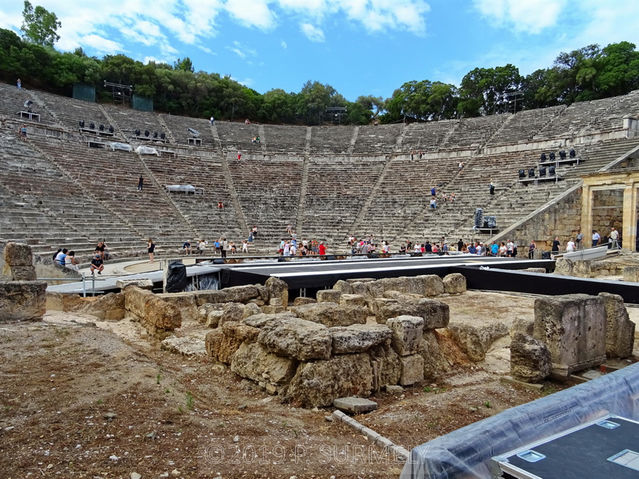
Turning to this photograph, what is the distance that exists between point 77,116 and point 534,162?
33.2 meters

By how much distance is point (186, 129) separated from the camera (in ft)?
124

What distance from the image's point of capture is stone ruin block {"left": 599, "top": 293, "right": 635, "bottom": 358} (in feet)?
20.7

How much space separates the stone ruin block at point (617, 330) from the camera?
248 inches

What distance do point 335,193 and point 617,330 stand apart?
24.9 metres

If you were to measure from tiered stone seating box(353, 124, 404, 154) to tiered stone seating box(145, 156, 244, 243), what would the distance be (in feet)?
36.1

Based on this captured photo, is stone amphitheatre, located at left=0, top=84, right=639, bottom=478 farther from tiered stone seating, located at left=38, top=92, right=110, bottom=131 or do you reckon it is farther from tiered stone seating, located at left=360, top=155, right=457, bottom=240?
tiered stone seating, located at left=38, top=92, right=110, bottom=131

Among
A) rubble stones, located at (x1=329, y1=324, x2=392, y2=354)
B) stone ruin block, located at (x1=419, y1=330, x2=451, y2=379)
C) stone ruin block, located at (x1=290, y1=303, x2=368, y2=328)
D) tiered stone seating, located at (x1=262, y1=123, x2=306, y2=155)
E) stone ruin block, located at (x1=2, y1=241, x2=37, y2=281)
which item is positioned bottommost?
stone ruin block, located at (x1=419, y1=330, x2=451, y2=379)

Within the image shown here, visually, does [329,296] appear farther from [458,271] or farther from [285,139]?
[285,139]

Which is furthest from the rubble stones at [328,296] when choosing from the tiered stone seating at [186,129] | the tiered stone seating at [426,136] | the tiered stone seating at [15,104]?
the tiered stone seating at [15,104]

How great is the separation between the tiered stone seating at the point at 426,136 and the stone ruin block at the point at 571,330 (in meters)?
29.4

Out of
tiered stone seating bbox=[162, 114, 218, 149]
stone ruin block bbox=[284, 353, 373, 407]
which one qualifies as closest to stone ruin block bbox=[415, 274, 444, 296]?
stone ruin block bbox=[284, 353, 373, 407]

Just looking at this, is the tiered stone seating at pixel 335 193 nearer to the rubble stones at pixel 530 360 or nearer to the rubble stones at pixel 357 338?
the rubble stones at pixel 530 360

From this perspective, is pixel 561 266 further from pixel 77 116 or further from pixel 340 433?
pixel 77 116

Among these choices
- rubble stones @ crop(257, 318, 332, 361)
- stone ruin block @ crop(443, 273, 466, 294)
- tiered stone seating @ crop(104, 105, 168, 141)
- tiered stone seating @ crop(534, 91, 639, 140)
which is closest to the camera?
rubble stones @ crop(257, 318, 332, 361)
